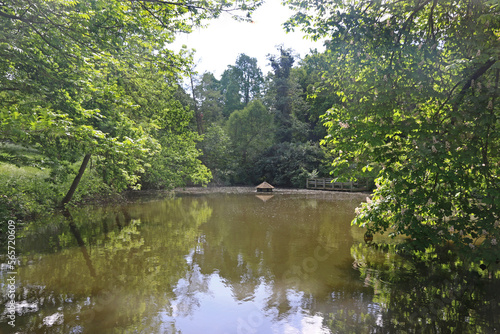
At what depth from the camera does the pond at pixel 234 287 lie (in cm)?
435

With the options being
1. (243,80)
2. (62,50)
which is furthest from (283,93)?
(62,50)

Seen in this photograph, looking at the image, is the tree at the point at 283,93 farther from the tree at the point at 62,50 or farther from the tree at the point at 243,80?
the tree at the point at 62,50

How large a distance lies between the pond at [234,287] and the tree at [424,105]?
3.44 ft

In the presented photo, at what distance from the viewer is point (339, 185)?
29.7 m

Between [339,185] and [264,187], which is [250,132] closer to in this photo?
[264,187]

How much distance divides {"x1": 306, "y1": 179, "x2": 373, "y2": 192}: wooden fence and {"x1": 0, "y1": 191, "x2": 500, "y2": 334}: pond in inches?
755

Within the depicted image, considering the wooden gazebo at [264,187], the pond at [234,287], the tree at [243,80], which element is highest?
the tree at [243,80]

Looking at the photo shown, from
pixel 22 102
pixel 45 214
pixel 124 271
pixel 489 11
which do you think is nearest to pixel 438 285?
pixel 489 11

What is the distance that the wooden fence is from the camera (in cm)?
2788

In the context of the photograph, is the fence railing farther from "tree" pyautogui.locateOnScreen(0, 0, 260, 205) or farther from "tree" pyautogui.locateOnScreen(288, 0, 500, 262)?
"tree" pyautogui.locateOnScreen(0, 0, 260, 205)

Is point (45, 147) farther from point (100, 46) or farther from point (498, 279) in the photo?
point (498, 279)
